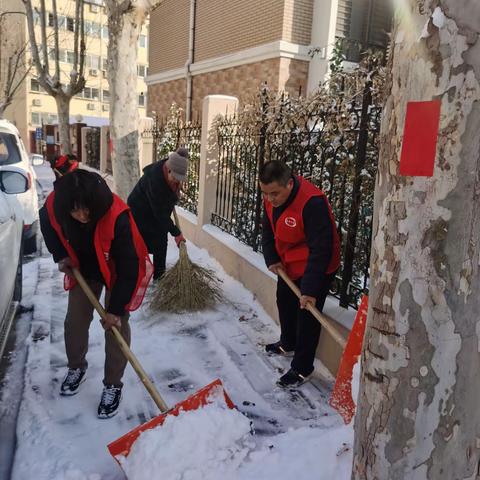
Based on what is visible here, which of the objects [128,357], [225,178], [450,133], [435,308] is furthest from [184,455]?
[225,178]

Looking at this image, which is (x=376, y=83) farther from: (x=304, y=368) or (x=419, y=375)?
(x=419, y=375)

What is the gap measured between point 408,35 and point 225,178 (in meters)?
4.72

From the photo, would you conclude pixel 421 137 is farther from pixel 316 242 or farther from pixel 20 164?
pixel 20 164

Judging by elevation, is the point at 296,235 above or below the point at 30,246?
above

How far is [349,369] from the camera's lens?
2594 mm

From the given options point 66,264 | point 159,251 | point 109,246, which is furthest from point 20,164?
point 109,246

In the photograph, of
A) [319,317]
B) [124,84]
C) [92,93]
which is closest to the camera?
[319,317]

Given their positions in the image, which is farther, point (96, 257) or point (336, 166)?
point (336, 166)

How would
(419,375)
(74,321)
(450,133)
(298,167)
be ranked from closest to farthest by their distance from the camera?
(450,133)
(419,375)
(74,321)
(298,167)

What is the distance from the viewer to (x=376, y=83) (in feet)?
10.6

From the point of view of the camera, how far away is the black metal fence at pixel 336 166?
3.33 meters

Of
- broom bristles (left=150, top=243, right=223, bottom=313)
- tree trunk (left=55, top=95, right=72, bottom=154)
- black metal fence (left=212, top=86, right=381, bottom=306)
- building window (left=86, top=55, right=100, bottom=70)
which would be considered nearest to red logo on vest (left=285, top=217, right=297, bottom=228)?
black metal fence (left=212, top=86, right=381, bottom=306)

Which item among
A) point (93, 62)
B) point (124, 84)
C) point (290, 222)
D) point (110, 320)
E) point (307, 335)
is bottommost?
point (307, 335)

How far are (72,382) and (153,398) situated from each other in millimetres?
741
